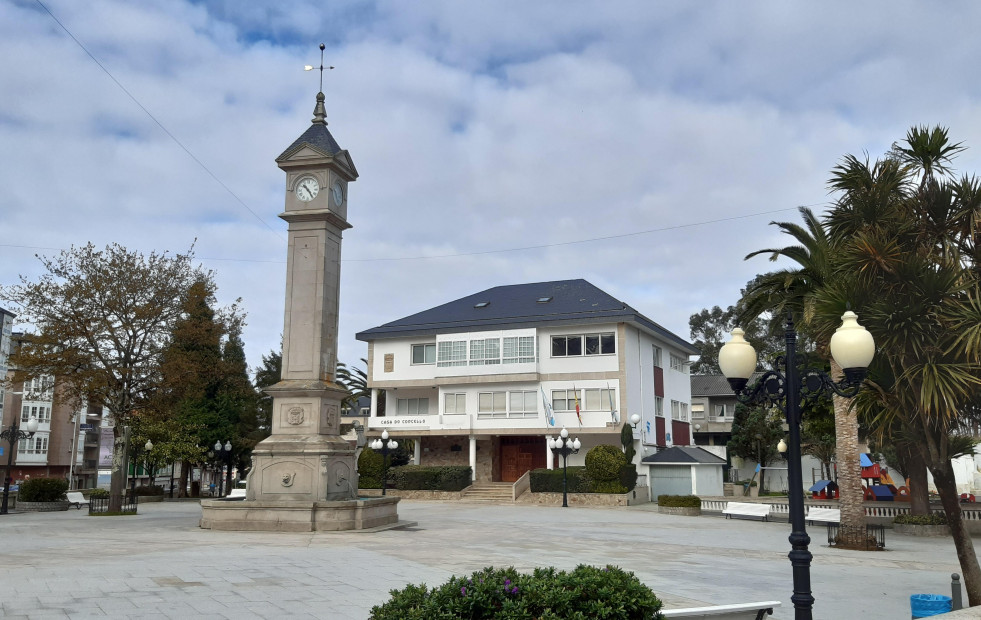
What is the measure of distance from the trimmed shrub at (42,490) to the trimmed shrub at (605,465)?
919 inches

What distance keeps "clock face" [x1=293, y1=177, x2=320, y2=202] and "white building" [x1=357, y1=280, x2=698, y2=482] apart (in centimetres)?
2329

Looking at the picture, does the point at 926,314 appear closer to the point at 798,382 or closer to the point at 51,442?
the point at 798,382

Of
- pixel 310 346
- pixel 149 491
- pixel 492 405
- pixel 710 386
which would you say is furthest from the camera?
pixel 710 386

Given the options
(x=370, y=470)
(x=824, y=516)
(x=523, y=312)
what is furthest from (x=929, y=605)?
(x=523, y=312)

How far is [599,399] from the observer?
42.3 m

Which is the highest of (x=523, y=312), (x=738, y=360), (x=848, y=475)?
(x=523, y=312)

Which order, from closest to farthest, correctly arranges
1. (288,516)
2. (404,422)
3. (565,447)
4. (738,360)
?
(738,360) < (288,516) < (565,447) < (404,422)

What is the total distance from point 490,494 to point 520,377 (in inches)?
265

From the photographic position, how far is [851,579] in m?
13.7

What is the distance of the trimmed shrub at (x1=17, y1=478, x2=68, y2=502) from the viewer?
31.5 meters

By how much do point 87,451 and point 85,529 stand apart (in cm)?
7379

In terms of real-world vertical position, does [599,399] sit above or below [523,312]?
below

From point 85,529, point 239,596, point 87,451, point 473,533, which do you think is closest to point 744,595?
point 239,596

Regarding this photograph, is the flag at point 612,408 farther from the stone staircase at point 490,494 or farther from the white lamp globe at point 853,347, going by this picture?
the white lamp globe at point 853,347
